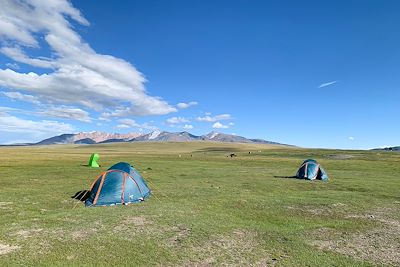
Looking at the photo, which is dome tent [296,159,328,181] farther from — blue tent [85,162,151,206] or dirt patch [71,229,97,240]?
dirt patch [71,229,97,240]

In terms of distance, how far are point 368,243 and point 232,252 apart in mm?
5995

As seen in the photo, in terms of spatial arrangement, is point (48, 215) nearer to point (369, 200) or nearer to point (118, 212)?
point (118, 212)

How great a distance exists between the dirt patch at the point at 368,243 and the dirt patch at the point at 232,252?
2.57 m

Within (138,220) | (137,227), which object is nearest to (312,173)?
(138,220)

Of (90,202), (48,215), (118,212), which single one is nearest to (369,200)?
(118,212)

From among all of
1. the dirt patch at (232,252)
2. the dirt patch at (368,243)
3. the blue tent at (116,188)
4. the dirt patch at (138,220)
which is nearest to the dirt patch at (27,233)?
the dirt patch at (138,220)

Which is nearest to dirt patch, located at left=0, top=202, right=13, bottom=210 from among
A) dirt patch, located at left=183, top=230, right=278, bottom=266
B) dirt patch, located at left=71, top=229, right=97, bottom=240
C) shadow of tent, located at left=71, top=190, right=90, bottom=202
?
shadow of tent, located at left=71, top=190, right=90, bottom=202

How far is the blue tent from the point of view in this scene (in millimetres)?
20797

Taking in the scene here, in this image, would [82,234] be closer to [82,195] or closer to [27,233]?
[27,233]

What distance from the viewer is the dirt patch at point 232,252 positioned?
11.4 meters

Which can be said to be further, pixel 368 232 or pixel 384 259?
pixel 368 232

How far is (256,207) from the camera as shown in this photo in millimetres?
20766

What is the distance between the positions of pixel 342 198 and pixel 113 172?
54.4 ft

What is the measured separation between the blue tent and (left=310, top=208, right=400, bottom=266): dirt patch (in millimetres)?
11855
